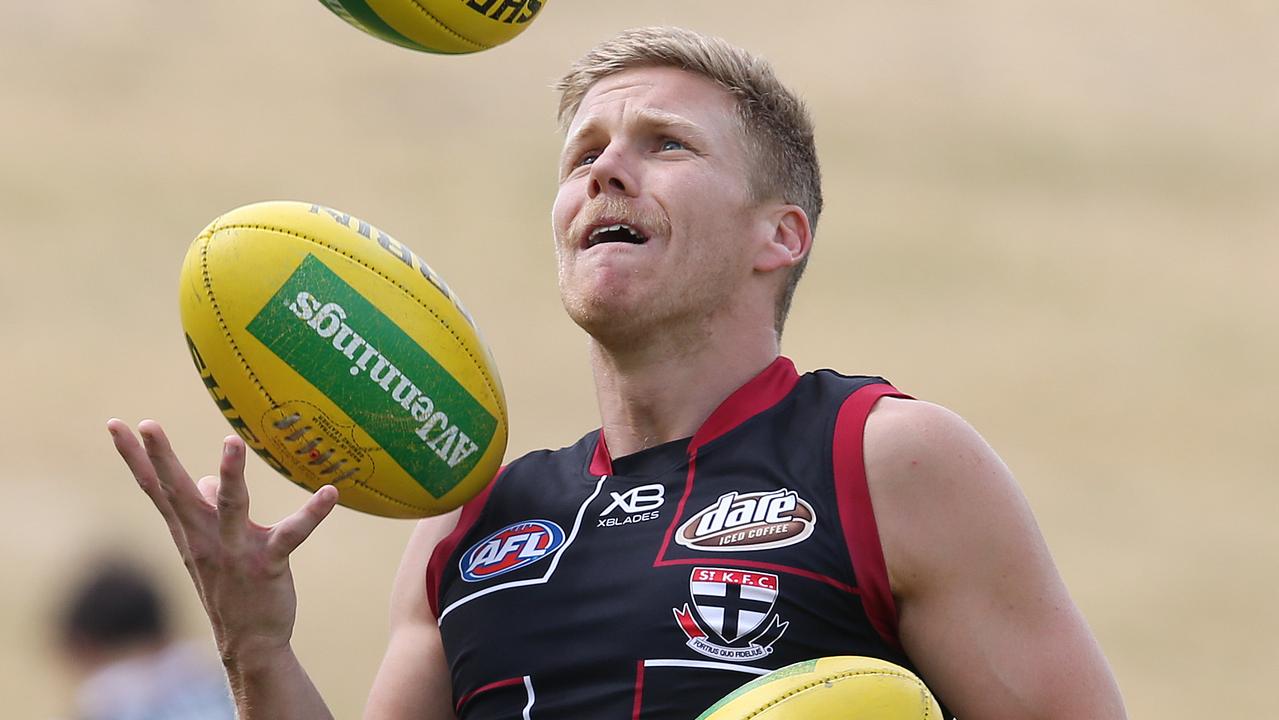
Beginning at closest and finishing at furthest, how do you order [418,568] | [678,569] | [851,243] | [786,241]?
[678,569] → [418,568] → [786,241] → [851,243]

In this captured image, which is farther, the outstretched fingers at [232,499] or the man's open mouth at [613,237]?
the man's open mouth at [613,237]

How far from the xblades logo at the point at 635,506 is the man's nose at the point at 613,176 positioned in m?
0.62

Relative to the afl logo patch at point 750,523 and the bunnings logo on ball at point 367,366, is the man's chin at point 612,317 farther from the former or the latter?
the afl logo patch at point 750,523

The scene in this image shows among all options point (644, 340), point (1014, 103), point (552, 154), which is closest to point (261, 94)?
point (552, 154)

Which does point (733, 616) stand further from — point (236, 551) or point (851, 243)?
point (851, 243)

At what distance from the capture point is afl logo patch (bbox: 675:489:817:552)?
3.18 metres

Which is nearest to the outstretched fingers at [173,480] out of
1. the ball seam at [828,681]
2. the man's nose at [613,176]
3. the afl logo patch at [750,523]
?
the afl logo patch at [750,523]

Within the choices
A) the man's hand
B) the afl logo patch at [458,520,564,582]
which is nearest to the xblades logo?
the afl logo patch at [458,520,564,582]

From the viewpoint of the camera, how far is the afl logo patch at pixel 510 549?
3.48 m

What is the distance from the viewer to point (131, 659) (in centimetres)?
552

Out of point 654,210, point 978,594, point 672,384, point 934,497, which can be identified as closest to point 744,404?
point 672,384

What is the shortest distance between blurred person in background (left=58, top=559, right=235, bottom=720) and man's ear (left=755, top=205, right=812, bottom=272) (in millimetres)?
2460

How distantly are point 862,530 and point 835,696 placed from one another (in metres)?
0.48

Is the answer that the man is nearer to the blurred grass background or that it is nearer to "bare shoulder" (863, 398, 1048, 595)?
"bare shoulder" (863, 398, 1048, 595)
